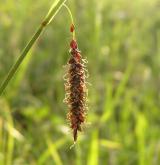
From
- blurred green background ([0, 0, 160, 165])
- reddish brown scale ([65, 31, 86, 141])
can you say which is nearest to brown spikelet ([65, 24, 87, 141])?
reddish brown scale ([65, 31, 86, 141])

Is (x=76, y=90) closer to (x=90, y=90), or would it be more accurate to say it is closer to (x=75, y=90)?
(x=75, y=90)

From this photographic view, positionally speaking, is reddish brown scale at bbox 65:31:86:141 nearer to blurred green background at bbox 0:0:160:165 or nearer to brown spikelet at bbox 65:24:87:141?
brown spikelet at bbox 65:24:87:141

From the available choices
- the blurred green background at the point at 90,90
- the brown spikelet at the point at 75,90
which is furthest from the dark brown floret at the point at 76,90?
the blurred green background at the point at 90,90

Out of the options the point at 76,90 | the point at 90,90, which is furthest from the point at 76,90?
the point at 90,90

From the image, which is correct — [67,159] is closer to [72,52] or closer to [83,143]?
[83,143]

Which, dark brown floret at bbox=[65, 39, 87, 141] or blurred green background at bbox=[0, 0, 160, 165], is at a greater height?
dark brown floret at bbox=[65, 39, 87, 141]

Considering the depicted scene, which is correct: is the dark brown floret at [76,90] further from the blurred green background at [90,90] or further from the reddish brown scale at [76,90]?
the blurred green background at [90,90]

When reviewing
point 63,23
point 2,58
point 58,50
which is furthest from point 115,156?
point 63,23
